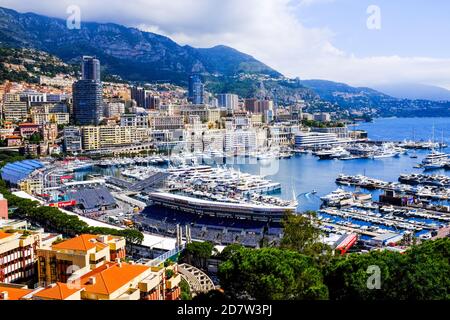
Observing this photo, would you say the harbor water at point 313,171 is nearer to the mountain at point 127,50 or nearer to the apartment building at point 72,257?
the apartment building at point 72,257

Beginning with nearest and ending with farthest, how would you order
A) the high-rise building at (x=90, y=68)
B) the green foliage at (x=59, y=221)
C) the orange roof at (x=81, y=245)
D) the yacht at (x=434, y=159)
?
the orange roof at (x=81, y=245)
the green foliage at (x=59, y=221)
the yacht at (x=434, y=159)
the high-rise building at (x=90, y=68)

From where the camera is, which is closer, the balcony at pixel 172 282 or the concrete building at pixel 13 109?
the balcony at pixel 172 282

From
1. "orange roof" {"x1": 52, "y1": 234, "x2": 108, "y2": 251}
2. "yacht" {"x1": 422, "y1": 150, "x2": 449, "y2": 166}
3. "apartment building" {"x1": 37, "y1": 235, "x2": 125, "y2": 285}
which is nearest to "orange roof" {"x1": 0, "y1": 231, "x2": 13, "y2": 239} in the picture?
"apartment building" {"x1": 37, "y1": 235, "x2": 125, "y2": 285}

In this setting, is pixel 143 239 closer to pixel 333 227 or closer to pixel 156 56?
pixel 333 227

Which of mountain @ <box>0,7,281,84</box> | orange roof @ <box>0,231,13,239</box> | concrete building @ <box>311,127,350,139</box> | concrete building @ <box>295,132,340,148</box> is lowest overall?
orange roof @ <box>0,231,13,239</box>

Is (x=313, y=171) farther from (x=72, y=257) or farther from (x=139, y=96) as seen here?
(x=139, y=96)

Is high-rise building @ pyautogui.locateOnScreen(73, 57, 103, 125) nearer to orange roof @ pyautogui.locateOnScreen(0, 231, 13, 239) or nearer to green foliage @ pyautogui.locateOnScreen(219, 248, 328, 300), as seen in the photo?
orange roof @ pyautogui.locateOnScreen(0, 231, 13, 239)

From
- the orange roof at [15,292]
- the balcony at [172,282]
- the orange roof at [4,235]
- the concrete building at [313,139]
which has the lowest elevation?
the balcony at [172,282]

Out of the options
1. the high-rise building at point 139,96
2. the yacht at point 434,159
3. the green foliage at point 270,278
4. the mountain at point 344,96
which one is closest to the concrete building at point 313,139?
the yacht at point 434,159
